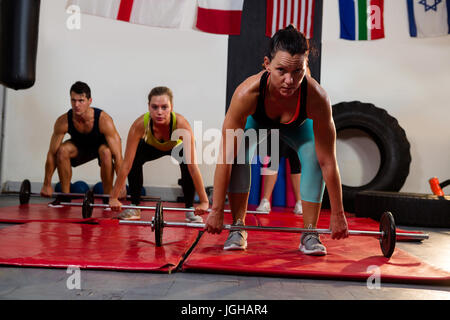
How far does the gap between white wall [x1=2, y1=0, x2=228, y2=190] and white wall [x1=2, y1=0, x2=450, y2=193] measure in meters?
0.01

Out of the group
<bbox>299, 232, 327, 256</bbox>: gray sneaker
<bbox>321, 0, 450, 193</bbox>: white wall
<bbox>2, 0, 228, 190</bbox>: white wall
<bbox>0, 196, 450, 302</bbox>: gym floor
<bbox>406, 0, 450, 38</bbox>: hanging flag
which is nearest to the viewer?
<bbox>0, 196, 450, 302</bbox>: gym floor

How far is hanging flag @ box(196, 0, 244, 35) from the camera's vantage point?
447 centimetres

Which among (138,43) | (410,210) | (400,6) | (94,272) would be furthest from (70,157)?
(400,6)

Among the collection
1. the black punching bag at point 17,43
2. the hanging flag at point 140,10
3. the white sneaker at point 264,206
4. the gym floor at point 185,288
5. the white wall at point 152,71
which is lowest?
the gym floor at point 185,288

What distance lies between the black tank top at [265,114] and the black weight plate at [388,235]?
58 centimetres

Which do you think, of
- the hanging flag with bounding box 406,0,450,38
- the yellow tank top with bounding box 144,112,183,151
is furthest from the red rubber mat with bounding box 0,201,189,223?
the hanging flag with bounding box 406,0,450,38

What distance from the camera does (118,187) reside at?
275cm

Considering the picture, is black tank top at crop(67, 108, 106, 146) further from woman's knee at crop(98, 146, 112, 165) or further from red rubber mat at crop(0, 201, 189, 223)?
red rubber mat at crop(0, 201, 189, 223)

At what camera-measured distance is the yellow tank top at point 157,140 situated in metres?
2.89

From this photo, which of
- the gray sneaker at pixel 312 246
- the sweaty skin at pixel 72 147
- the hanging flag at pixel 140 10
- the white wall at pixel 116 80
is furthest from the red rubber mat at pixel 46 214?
the hanging flag at pixel 140 10

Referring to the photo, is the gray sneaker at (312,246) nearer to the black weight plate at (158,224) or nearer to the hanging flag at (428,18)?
the black weight plate at (158,224)

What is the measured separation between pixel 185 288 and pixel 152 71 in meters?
3.97

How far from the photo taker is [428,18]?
14.8ft
